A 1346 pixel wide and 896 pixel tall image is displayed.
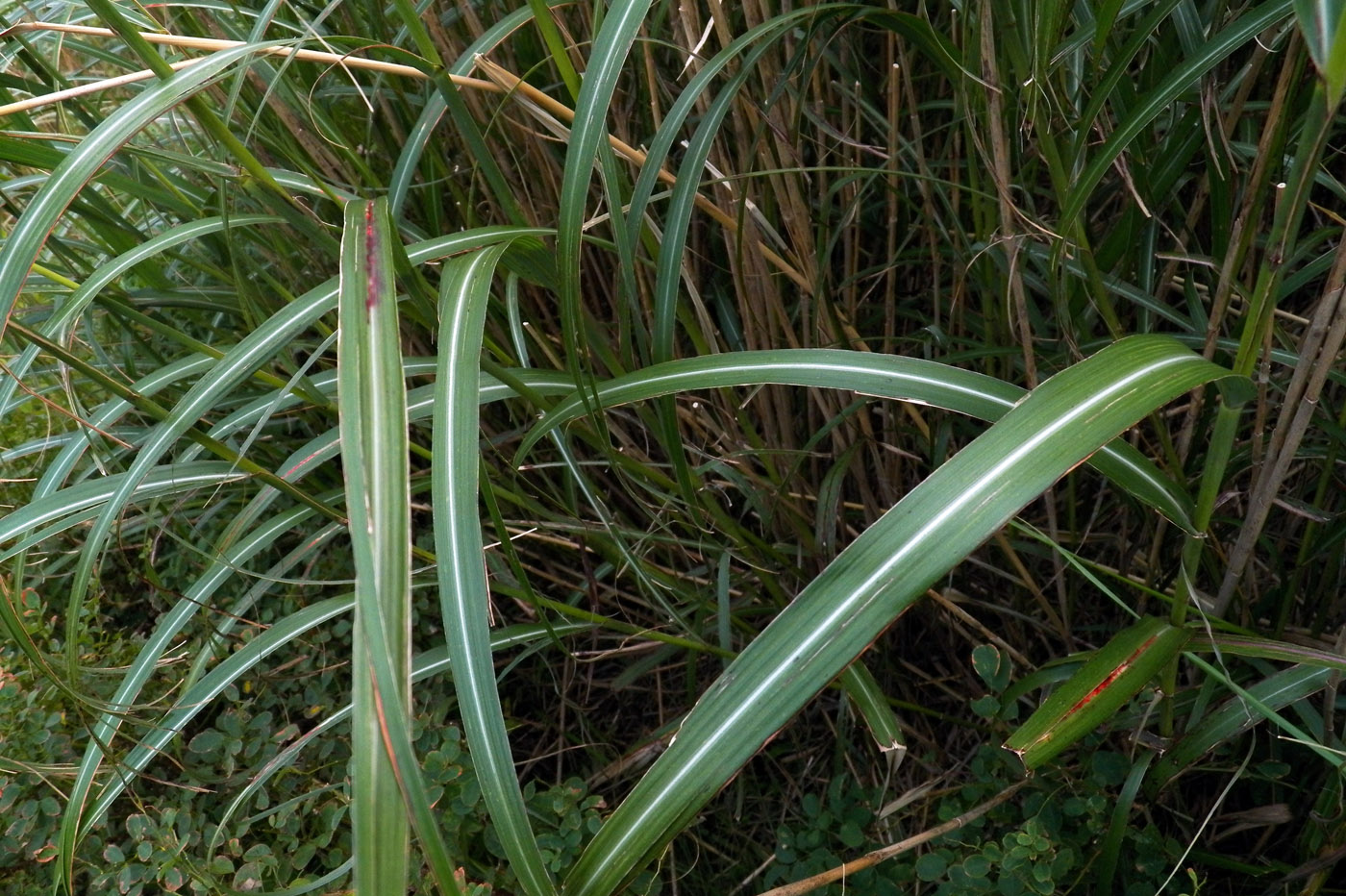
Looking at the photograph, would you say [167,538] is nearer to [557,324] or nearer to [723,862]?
[557,324]

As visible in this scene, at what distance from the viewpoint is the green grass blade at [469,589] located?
0.47 metres

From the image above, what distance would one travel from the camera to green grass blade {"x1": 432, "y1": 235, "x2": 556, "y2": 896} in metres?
0.47

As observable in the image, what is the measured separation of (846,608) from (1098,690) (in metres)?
0.24

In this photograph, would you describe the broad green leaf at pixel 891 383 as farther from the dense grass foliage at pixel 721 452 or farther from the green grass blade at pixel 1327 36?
the green grass blade at pixel 1327 36

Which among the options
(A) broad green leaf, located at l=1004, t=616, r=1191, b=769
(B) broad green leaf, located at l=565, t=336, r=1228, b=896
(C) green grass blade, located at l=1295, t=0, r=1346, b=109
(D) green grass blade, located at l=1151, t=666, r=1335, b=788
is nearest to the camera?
(C) green grass blade, located at l=1295, t=0, r=1346, b=109

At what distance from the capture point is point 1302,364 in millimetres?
613

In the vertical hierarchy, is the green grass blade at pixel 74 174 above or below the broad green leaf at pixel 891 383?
above

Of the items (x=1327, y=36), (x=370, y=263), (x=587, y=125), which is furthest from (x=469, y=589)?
(x=1327, y=36)

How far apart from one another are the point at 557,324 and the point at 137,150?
53cm

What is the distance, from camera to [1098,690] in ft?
1.92

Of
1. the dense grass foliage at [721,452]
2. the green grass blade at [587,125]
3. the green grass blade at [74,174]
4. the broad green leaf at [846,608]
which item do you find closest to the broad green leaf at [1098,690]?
the dense grass foliage at [721,452]

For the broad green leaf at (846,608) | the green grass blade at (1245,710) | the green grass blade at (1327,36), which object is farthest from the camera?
the green grass blade at (1245,710)

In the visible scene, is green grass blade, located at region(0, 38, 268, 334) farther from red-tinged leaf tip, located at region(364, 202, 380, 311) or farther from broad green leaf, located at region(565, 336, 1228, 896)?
broad green leaf, located at region(565, 336, 1228, 896)

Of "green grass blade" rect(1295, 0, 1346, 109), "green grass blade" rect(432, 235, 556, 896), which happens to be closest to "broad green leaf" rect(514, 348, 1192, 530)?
"green grass blade" rect(432, 235, 556, 896)
